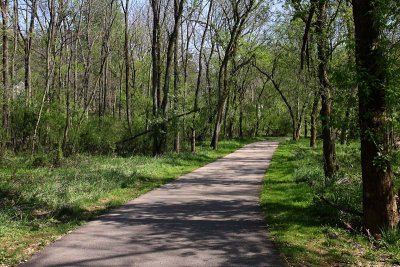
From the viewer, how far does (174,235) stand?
742 cm

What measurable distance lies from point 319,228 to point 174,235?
2.82m

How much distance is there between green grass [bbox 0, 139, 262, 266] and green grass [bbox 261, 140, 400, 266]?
12.8 ft

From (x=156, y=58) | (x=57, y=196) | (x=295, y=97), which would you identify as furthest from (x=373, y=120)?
(x=156, y=58)

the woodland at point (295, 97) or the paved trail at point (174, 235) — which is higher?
the woodland at point (295, 97)

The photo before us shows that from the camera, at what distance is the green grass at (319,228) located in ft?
21.0

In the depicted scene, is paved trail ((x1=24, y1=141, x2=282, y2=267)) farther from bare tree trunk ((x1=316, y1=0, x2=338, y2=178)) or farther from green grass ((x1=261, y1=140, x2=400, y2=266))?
bare tree trunk ((x1=316, y1=0, x2=338, y2=178))

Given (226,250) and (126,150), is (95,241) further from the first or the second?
(126,150)

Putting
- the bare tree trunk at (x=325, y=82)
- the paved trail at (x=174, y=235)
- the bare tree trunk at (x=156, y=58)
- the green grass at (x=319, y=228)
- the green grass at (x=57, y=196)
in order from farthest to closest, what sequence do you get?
the bare tree trunk at (x=156, y=58)
the bare tree trunk at (x=325, y=82)
the green grass at (x=57, y=196)
the green grass at (x=319, y=228)
the paved trail at (x=174, y=235)

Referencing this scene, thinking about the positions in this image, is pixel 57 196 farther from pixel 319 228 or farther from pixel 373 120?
pixel 373 120

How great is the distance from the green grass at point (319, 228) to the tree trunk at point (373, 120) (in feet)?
1.53

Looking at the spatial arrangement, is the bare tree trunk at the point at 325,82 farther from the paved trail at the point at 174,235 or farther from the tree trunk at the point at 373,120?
the tree trunk at the point at 373,120

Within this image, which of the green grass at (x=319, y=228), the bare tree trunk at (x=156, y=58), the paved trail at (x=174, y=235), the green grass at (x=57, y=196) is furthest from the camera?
the bare tree trunk at (x=156, y=58)

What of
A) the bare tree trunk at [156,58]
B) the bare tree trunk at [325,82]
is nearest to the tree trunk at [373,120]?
the bare tree trunk at [325,82]

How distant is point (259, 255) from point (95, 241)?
8.95 ft
